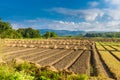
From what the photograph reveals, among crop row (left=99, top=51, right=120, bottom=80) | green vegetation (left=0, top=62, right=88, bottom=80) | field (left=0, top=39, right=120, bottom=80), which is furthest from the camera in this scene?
field (left=0, top=39, right=120, bottom=80)

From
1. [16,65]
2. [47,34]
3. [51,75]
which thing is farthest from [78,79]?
[47,34]

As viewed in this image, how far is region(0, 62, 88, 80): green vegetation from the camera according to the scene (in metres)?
11.1

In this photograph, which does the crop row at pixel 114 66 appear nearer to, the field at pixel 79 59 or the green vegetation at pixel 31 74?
the field at pixel 79 59

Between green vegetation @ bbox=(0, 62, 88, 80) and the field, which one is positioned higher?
green vegetation @ bbox=(0, 62, 88, 80)

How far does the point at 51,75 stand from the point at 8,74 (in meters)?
2.83

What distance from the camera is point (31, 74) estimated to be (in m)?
14.0

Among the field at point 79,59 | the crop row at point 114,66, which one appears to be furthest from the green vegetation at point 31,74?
the crop row at point 114,66

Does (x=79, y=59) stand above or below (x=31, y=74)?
below

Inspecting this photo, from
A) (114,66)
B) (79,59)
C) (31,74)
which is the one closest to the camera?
(31,74)

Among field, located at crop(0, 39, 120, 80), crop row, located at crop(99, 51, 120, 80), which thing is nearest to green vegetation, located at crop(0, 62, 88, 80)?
field, located at crop(0, 39, 120, 80)

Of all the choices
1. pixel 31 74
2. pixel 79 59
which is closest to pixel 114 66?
pixel 79 59

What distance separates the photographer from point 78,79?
1291 centimetres

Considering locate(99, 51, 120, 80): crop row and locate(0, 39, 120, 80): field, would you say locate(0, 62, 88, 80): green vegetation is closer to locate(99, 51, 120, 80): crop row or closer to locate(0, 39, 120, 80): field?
locate(0, 39, 120, 80): field

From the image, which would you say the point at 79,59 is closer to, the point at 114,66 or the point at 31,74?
the point at 114,66
